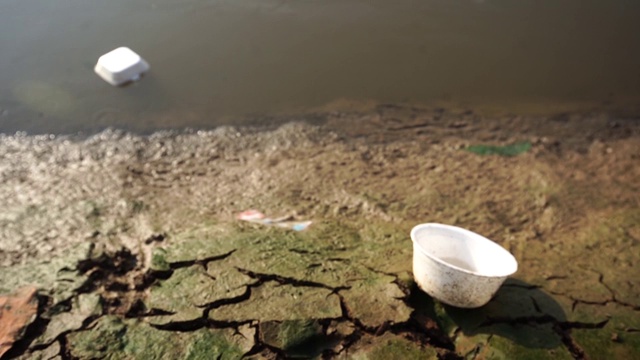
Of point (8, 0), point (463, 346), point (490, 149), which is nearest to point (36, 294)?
point (463, 346)

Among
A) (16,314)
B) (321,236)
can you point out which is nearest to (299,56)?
(321,236)

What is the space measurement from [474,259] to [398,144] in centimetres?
172

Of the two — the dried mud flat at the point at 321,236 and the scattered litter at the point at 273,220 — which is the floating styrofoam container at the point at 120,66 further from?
the scattered litter at the point at 273,220

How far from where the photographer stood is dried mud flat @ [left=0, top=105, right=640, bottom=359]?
2.78 meters

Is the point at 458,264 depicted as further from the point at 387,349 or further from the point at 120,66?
the point at 120,66

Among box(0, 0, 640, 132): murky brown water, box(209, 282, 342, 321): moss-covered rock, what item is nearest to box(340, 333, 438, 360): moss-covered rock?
box(209, 282, 342, 321): moss-covered rock

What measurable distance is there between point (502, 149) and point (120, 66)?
341 cm

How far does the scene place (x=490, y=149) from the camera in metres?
4.58

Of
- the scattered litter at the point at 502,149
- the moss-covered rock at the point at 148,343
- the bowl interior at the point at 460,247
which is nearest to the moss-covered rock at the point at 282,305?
the moss-covered rock at the point at 148,343

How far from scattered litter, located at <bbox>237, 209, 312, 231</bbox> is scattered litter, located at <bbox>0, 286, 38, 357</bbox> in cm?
128

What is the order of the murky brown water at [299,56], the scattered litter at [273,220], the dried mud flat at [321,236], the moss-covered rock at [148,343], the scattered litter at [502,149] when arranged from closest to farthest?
1. the moss-covered rock at [148,343]
2. the dried mud flat at [321,236]
3. the scattered litter at [273,220]
4. the scattered litter at [502,149]
5. the murky brown water at [299,56]

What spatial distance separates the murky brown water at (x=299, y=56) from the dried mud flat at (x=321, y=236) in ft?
1.19

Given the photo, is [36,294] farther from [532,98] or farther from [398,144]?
[532,98]

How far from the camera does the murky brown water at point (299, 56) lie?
5164 mm
